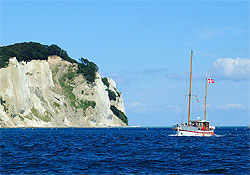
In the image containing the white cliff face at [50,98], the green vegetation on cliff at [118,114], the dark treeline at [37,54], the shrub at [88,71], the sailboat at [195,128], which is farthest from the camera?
the green vegetation on cliff at [118,114]

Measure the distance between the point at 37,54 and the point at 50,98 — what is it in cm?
1993

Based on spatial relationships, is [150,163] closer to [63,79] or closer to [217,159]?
[217,159]

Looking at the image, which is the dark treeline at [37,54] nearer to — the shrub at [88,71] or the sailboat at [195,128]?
the shrub at [88,71]

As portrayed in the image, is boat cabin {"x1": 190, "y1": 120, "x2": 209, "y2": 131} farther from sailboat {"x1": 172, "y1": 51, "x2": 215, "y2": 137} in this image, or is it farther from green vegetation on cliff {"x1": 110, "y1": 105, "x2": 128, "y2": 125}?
green vegetation on cliff {"x1": 110, "y1": 105, "x2": 128, "y2": 125}

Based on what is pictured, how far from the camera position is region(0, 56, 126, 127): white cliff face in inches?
5113

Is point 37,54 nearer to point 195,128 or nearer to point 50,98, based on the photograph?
point 50,98

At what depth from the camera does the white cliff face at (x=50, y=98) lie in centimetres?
12988

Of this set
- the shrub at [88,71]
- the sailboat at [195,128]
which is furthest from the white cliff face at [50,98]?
the sailboat at [195,128]

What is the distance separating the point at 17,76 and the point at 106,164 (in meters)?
104

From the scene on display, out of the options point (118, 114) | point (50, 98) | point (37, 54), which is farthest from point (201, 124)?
point (118, 114)

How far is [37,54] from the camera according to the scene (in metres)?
159

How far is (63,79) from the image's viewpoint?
169 m

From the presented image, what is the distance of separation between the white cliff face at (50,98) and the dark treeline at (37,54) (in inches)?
108

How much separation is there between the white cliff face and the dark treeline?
2740mm
